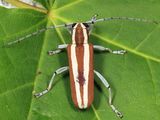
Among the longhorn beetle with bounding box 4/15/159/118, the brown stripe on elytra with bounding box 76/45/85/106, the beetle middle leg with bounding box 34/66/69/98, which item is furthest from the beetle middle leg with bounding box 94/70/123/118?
the beetle middle leg with bounding box 34/66/69/98

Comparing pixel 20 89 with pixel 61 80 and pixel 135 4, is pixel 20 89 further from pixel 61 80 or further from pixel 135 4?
pixel 135 4

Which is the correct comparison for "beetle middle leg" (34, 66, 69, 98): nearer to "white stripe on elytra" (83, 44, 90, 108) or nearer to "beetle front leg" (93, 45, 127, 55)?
"white stripe on elytra" (83, 44, 90, 108)

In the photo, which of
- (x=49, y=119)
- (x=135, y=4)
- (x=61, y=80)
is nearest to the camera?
(x=49, y=119)

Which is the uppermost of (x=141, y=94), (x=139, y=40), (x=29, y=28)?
(x=29, y=28)

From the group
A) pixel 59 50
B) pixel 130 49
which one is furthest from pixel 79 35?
pixel 130 49

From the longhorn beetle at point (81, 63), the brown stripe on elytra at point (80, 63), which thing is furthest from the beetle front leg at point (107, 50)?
the brown stripe on elytra at point (80, 63)

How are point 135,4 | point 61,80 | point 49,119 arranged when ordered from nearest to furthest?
point 49,119 → point 61,80 → point 135,4

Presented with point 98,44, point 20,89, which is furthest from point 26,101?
point 98,44
